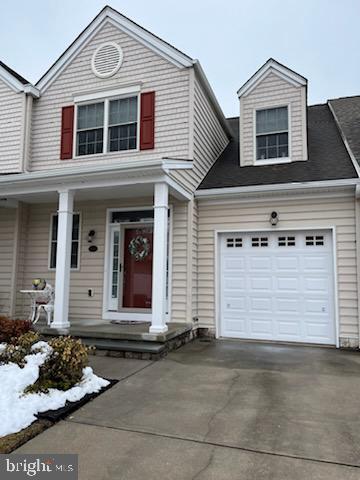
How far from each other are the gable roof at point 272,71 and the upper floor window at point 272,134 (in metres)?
0.60

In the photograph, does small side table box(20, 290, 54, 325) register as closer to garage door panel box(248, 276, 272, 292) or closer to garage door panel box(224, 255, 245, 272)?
garage door panel box(224, 255, 245, 272)

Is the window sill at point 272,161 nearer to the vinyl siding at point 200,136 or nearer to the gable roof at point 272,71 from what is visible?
the vinyl siding at point 200,136

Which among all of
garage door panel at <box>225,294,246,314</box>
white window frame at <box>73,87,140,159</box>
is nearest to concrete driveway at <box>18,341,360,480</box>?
garage door panel at <box>225,294,246,314</box>

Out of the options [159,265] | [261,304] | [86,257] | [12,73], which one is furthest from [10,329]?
[12,73]

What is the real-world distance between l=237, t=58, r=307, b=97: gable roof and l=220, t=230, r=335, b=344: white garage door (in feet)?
11.8

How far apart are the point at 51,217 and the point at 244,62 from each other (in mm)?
19733

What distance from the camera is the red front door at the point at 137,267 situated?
24.3 ft

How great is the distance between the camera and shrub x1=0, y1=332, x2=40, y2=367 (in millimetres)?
4031

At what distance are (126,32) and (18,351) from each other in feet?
23.7

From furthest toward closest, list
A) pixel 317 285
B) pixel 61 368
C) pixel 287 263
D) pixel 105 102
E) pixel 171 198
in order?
pixel 105 102
pixel 171 198
pixel 287 263
pixel 317 285
pixel 61 368

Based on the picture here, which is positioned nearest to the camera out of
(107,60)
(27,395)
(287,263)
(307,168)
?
(27,395)

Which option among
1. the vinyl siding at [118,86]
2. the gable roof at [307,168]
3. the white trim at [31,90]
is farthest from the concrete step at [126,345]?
the white trim at [31,90]

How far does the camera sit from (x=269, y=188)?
6828mm

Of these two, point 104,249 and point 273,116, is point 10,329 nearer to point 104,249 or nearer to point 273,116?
point 104,249
